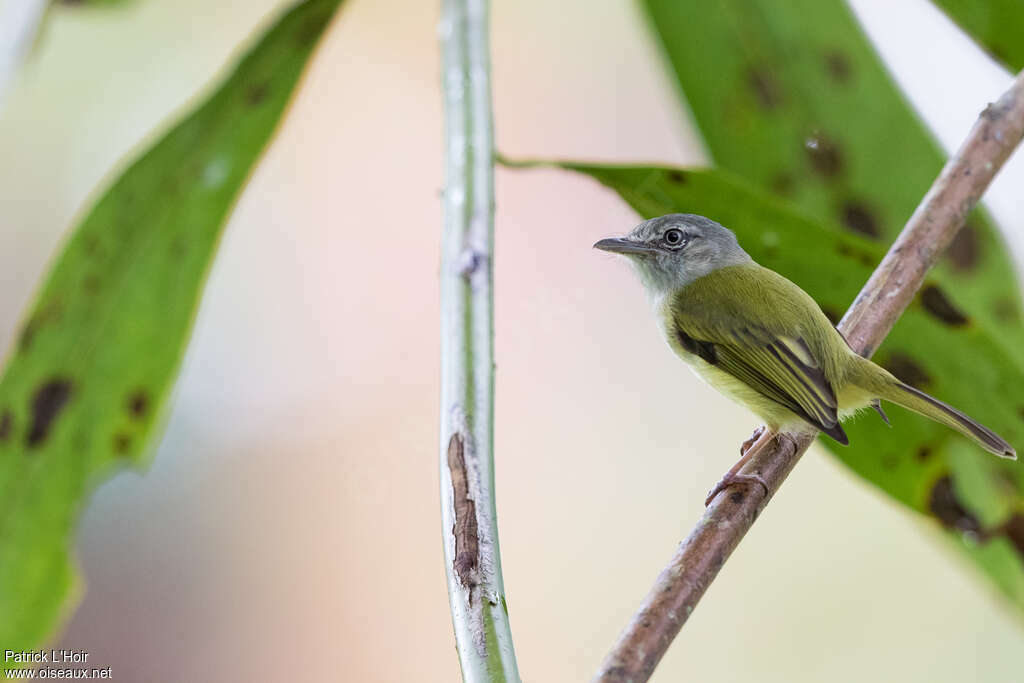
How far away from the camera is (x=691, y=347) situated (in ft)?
4.03

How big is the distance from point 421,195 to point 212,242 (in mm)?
819

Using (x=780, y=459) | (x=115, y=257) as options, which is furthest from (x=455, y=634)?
(x=115, y=257)

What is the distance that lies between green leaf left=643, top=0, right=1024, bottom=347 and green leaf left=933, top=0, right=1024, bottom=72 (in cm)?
→ 12

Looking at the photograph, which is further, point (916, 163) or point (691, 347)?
point (916, 163)

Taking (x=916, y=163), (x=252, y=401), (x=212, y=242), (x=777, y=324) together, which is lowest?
(x=777, y=324)

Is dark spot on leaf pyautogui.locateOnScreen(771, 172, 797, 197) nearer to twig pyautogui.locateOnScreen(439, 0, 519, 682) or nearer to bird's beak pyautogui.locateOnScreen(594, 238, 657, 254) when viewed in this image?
bird's beak pyautogui.locateOnScreen(594, 238, 657, 254)

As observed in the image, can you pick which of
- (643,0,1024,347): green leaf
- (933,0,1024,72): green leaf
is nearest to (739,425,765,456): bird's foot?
(643,0,1024,347): green leaf

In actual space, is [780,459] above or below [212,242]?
below

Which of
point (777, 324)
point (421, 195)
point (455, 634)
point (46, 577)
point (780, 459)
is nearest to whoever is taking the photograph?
point (455, 634)

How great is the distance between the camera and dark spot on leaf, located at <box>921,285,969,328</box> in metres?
1.10

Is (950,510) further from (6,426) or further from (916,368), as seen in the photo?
(6,426)

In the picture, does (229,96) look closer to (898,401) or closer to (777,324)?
(777,324)

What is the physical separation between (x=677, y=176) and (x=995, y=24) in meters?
0.58

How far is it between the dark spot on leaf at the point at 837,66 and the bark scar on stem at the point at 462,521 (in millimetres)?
937
